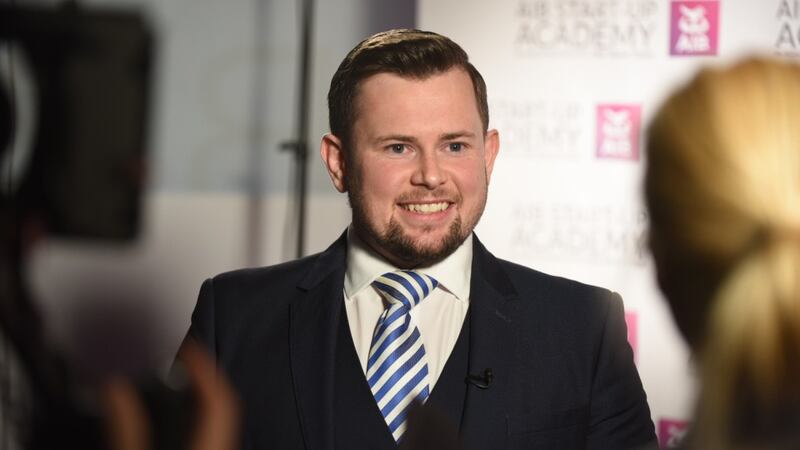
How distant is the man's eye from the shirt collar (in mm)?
168

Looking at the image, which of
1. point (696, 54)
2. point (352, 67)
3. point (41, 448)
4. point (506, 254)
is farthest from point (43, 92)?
point (696, 54)

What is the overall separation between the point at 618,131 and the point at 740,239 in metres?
2.06

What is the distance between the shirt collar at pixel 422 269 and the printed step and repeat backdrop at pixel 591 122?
1187 mm

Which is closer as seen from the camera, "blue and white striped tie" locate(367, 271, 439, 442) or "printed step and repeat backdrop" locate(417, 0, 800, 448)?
"blue and white striped tie" locate(367, 271, 439, 442)

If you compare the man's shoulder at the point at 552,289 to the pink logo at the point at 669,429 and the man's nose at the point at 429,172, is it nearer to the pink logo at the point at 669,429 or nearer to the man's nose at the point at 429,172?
the man's nose at the point at 429,172

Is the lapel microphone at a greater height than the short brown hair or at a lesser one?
lesser

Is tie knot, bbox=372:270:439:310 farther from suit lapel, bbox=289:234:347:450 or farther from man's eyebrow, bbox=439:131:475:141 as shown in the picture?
man's eyebrow, bbox=439:131:475:141

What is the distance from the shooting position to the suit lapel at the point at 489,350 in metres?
1.69

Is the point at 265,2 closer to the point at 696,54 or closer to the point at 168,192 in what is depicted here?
the point at 168,192

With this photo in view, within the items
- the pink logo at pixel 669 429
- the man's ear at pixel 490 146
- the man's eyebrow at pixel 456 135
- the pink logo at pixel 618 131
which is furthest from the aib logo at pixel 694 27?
the man's eyebrow at pixel 456 135

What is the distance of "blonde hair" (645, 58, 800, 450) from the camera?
94cm

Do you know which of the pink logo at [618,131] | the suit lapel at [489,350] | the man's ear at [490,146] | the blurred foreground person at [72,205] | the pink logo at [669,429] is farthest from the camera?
the pink logo at [618,131]

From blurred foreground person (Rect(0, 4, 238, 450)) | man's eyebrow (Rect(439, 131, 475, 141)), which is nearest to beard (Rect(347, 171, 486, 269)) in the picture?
man's eyebrow (Rect(439, 131, 475, 141))

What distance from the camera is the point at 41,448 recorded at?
100cm
